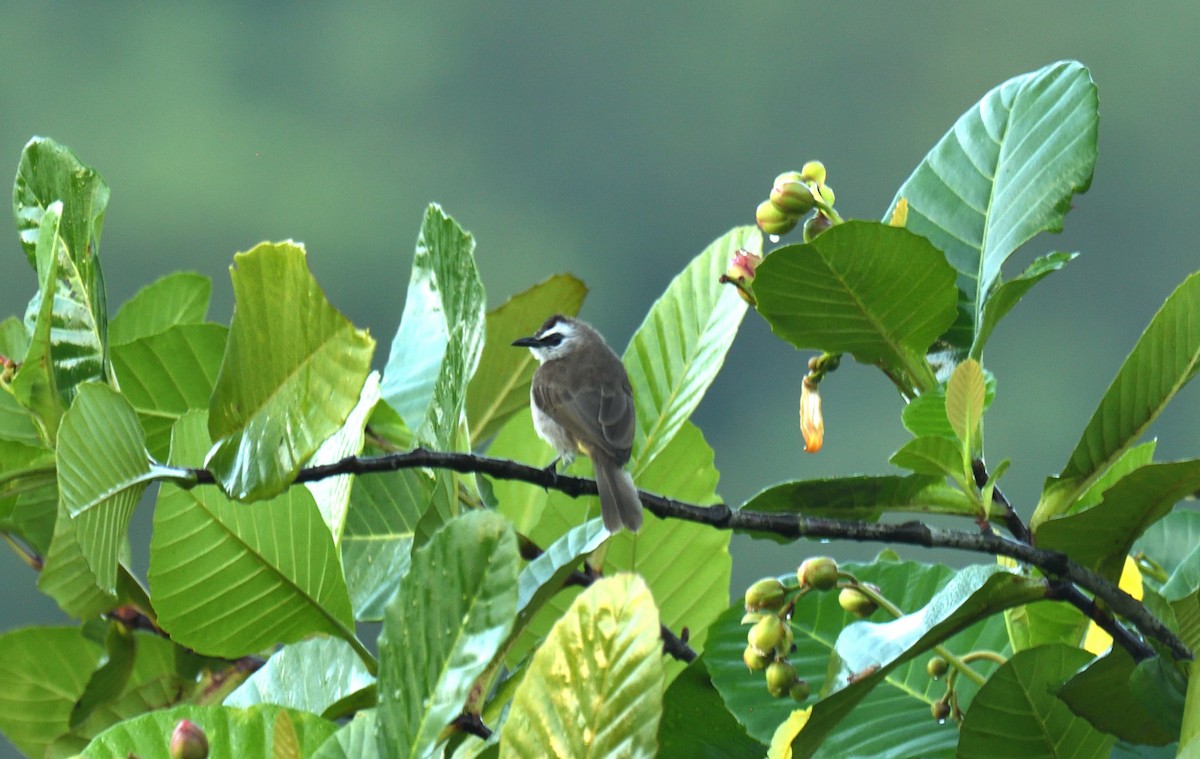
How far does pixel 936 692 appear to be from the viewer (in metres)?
1.12

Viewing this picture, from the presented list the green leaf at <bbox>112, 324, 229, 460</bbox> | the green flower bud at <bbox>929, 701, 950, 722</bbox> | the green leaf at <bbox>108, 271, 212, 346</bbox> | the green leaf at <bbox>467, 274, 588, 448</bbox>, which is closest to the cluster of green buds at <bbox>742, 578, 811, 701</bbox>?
the green flower bud at <bbox>929, 701, 950, 722</bbox>

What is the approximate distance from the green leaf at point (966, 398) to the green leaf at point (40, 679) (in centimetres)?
95

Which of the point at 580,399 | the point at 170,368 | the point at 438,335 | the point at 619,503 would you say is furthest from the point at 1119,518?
the point at 580,399

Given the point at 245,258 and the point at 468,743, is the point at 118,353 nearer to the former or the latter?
the point at 245,258

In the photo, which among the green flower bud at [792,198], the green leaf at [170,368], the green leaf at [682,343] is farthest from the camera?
the green leaf at [170,368]

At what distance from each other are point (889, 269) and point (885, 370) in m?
0.13

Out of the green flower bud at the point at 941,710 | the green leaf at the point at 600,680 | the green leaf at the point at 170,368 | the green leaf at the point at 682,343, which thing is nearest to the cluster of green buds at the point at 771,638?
the green flower bud at the point at 941,710

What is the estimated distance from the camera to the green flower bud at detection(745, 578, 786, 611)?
967mm

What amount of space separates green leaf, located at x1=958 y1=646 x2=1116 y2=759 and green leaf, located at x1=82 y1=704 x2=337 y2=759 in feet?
1.42

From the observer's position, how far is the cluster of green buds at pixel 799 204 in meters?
1.12

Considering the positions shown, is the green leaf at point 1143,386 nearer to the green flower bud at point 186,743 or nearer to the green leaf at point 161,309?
the green flower bud at point 186,743

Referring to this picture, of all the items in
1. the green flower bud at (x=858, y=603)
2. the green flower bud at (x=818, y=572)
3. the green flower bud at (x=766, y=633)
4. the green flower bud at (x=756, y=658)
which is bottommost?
the green flower bud at (x=756, y=658)

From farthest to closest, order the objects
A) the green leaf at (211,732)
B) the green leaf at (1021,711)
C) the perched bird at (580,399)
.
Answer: the perched bird at (580,399) < the green leaf at (1021,711) < the green leaf at (211,732)

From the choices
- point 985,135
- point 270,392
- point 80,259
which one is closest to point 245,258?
point 270,392
